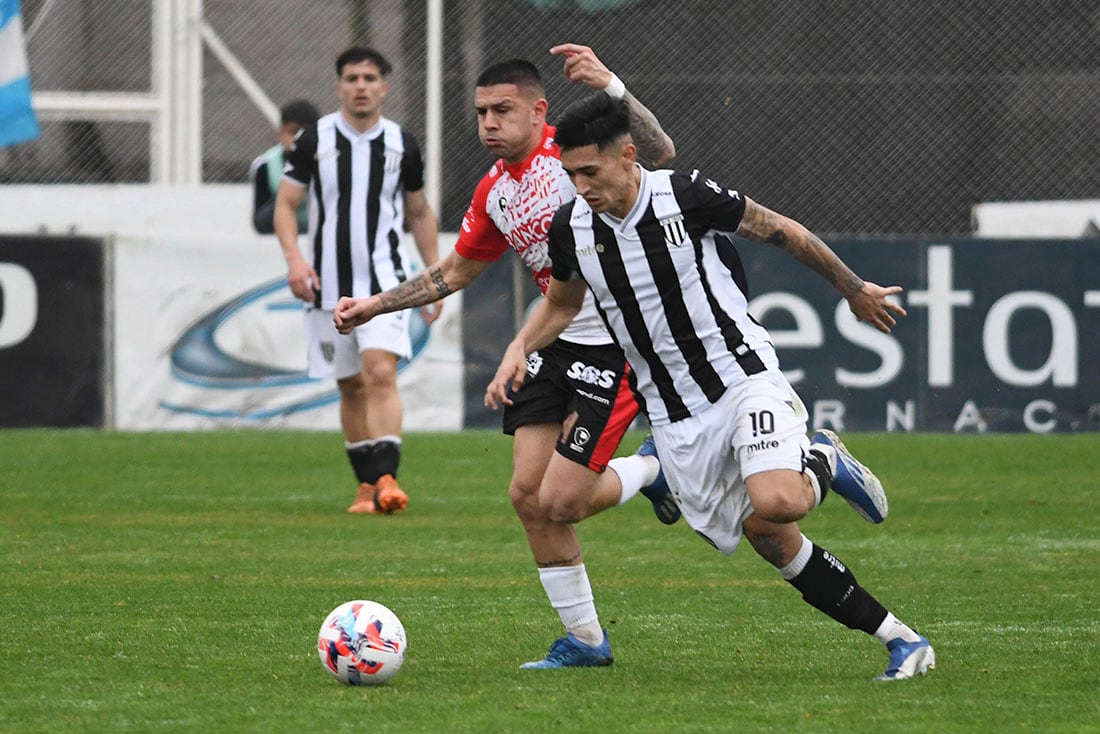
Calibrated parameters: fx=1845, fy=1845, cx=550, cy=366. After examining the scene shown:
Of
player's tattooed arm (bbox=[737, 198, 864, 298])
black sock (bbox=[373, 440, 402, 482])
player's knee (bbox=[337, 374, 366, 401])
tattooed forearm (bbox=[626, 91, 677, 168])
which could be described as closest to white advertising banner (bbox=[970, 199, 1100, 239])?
player's knee (bbox=[337, 374, 366, 401])

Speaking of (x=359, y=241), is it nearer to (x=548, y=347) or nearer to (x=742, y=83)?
(x=548, y=347)

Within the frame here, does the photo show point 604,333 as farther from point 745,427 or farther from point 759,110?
point 759,110

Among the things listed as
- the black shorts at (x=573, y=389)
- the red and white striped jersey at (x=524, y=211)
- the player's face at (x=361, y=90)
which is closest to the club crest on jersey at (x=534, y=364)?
the black shorts at (x=573, y=389)

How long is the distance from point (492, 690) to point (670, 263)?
1331mm

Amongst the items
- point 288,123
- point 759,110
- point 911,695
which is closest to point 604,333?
point 911,695

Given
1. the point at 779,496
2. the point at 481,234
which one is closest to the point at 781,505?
the point at 779,496

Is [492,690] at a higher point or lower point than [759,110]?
lower

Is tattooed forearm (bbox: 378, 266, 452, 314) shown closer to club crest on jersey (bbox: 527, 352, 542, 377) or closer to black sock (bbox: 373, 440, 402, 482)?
club crest on jersey (bbox: 527, 352, 542, 377)

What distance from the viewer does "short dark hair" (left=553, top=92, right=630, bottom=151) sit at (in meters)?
5.24

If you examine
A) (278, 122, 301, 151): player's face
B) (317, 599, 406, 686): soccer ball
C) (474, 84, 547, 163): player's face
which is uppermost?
(278, 122, 301, 151): player's face

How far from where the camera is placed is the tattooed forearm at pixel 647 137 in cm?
587

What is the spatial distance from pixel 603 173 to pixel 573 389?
104 centimetres

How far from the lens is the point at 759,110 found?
16.0 metres

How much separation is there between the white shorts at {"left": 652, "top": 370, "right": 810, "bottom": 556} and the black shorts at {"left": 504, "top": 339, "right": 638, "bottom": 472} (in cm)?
50
